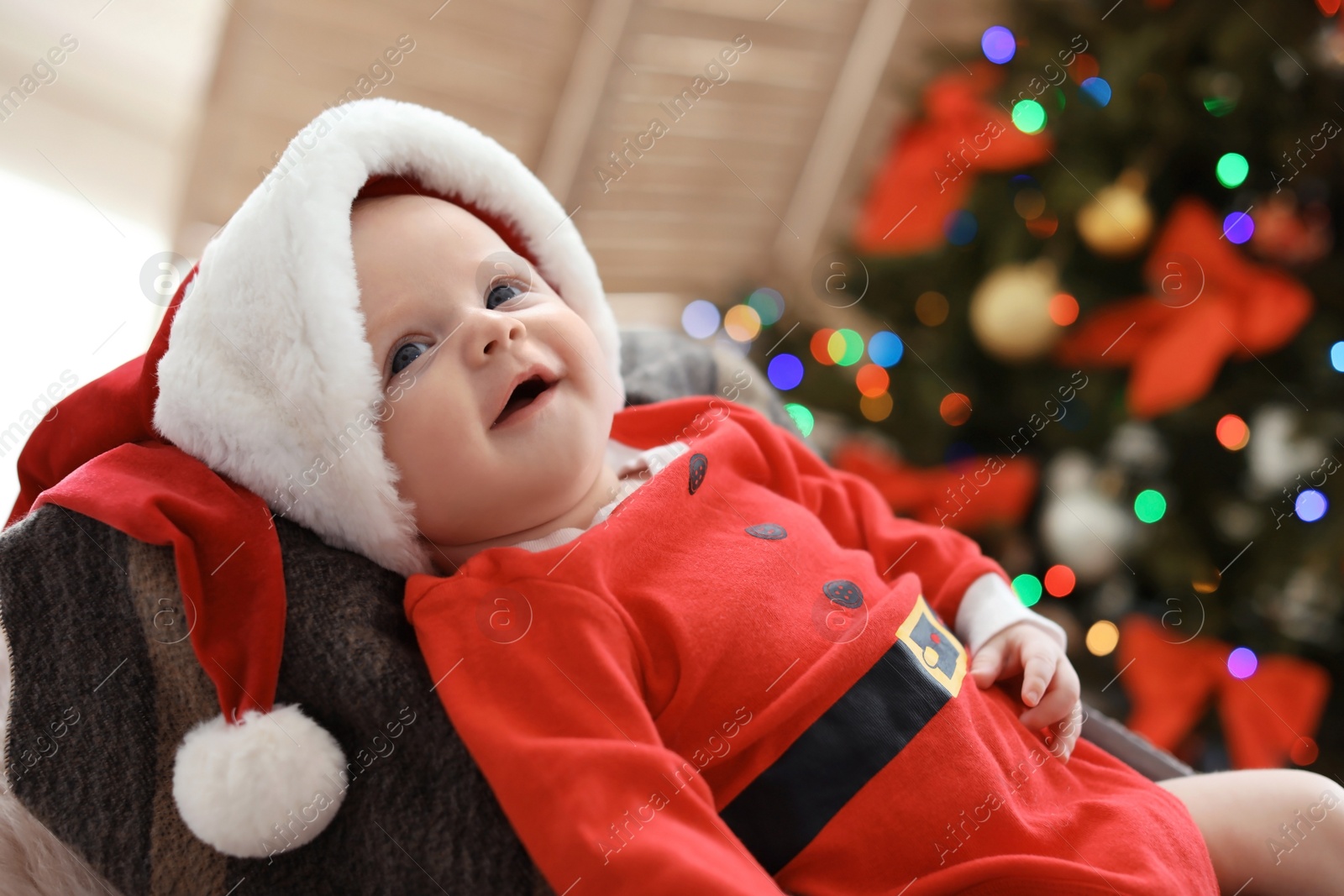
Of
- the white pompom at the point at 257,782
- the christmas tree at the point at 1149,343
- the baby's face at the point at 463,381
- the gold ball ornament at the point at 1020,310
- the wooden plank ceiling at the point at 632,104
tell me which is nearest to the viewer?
the white pompom at the point at 257,782

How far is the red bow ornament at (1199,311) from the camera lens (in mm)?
1368

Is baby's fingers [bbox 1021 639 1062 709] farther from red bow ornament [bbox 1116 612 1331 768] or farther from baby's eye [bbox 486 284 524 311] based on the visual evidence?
red bow ornament [bbox 1116 612 1331 768]

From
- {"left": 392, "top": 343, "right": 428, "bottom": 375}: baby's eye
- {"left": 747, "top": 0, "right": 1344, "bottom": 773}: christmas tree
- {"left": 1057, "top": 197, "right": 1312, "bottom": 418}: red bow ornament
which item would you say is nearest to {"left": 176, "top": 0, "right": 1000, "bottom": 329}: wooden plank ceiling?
{"left": 747, "top": 0, "right": 1344, "bottom": 773}: christmas tree

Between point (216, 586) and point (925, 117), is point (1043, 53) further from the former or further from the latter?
point (216, 586)

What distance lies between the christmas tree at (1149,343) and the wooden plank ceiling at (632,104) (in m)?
0.31

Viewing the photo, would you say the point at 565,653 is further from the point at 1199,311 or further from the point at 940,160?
the point at 940,160

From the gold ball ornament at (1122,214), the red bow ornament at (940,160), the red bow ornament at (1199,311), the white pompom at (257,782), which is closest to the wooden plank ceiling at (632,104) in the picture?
the red bow ornament at (940,160)

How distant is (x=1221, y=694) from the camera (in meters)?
1.55

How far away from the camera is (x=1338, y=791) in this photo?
2.69ft

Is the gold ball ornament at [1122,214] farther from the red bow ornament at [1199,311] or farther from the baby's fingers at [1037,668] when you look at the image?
the baby's fingers at [1037,668]

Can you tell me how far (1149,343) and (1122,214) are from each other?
0.22m

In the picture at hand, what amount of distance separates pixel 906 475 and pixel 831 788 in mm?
1132

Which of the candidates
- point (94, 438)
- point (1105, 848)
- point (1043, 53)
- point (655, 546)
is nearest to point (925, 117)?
point (1043, 53)

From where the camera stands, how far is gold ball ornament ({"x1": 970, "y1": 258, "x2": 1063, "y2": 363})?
5.01 ft
